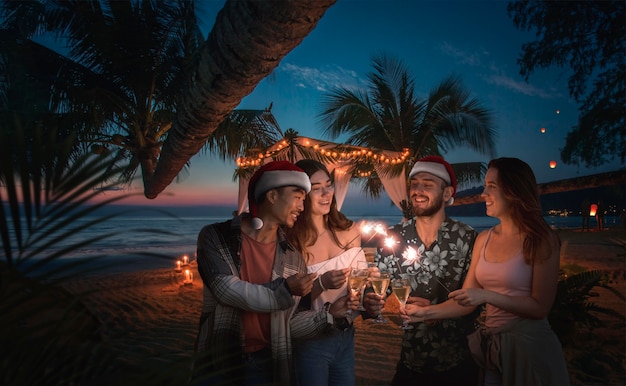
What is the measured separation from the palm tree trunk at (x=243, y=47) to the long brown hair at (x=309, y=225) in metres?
0.81

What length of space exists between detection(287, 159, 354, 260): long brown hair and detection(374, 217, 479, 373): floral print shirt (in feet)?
1.34

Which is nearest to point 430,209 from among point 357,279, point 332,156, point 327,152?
point 357,279

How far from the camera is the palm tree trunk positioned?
138 centimetres

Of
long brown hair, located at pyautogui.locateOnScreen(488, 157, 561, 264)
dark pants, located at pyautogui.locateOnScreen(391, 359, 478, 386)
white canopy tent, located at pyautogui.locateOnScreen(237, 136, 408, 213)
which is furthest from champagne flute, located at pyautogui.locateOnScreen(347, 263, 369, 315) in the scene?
white canopy tent, located at pyautogui.locateOnScreen(237, 136, 408, 213)

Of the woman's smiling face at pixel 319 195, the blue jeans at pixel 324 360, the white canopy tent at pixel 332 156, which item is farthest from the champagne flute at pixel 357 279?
the white canopy tent at pixel 332 156

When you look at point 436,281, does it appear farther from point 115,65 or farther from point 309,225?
point 115,65

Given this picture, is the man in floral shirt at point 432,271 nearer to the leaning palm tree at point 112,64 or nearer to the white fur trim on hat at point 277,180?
the white fur trim on hat at point 277,180

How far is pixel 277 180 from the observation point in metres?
2.53

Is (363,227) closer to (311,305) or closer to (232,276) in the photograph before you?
(311,305)

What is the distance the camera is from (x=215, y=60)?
179 centimetres

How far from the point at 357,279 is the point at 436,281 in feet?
2.34

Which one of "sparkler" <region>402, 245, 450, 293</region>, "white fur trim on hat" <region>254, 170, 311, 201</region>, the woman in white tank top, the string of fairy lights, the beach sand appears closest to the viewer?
the woman in white tank top

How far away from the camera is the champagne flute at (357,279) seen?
230 cm

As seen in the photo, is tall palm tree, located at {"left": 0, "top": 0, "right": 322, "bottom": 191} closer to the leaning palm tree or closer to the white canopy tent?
the leaning palm tree
